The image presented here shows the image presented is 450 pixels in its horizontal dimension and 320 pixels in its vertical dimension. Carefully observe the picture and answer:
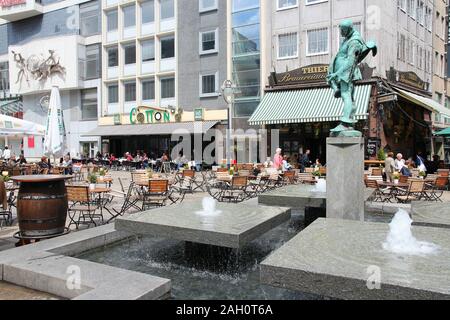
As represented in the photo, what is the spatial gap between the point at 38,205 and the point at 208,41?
72.4 ft

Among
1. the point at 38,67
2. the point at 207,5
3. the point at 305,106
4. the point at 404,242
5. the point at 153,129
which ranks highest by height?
the point at 207,5

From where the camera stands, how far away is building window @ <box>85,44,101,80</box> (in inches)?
1228

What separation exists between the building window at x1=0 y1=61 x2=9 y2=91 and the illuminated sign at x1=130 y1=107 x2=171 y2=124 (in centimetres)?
1741

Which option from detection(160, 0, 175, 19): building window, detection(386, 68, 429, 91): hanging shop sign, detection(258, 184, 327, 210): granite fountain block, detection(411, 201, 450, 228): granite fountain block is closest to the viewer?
detection(411, 201, 450, 228): granite fountain block

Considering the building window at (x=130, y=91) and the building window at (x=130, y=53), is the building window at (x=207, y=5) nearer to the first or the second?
the building window at (x=130, y=53)

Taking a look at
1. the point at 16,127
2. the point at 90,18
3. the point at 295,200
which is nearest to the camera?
the point at 295,200

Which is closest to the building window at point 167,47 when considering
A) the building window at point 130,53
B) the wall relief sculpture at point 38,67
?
the building window at point 130,53

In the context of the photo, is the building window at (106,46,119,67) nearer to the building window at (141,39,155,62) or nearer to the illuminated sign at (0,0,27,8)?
the building window at (141,39,155,62)

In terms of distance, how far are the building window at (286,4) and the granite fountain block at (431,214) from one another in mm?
18407

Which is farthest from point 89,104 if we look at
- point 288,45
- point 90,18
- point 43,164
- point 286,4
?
point 286,4

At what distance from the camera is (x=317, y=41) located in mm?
21281

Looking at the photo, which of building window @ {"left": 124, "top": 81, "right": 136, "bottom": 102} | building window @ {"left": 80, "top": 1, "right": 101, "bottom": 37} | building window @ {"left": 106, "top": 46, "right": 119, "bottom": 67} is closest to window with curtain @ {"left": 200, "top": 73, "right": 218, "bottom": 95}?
building window @ {"left": 124, "top": 81, "right": 136, "bottom": 102}

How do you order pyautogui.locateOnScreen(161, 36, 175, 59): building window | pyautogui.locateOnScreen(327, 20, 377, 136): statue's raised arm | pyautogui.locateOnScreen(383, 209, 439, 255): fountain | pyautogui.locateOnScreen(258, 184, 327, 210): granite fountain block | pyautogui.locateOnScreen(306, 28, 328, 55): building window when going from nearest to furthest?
pyautogui.locateOnScreen(383, 209, 439, 255): fountain
pyautogui.locateOnScreen(327, 20, 377, 136): statue's raised arm
pyautogui.locateOnScreen(258, 184, 327, 210): granite fountain block
pyautogui.locateOnScreen(306, 28, 328, 55): building window
pyautogui.locateOnScreen(161, 36, 175, 59): building window

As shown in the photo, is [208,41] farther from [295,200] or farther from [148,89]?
[295,200]
